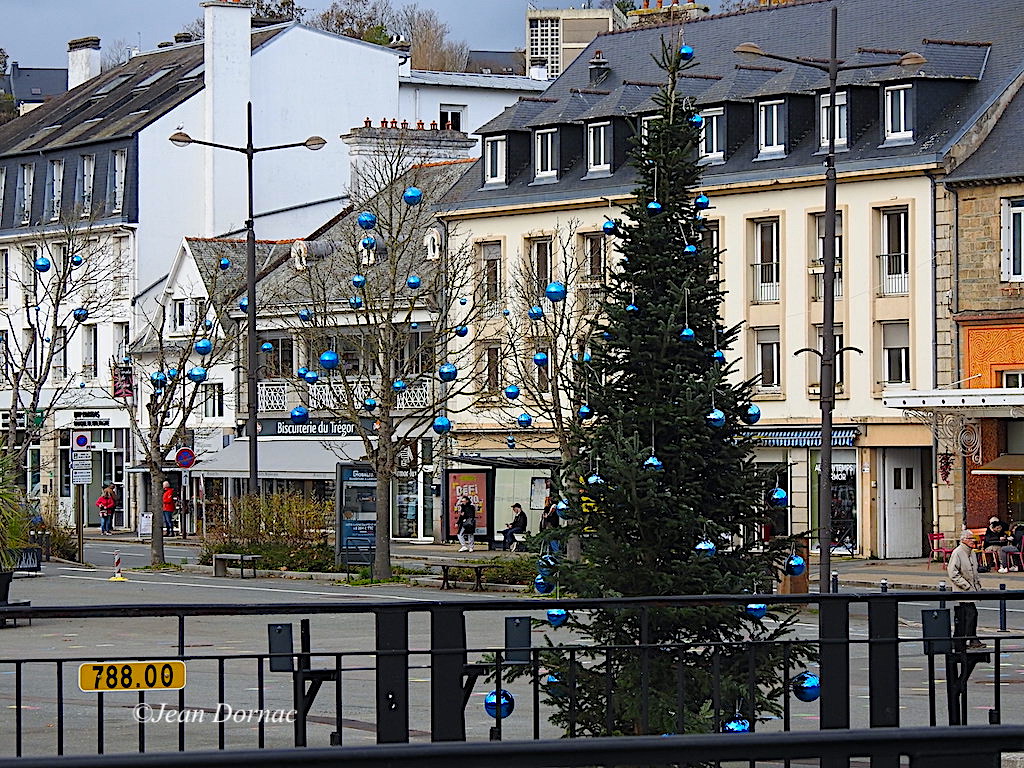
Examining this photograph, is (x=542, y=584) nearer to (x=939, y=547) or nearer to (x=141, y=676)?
(x=141, y=676)

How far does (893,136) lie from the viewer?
4375cm

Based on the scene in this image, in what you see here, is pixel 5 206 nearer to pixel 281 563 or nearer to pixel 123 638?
pixel 281 563

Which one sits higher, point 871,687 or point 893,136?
point 893,136

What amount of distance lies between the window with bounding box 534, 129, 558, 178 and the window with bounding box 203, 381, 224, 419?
1499cm

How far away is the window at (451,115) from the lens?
227ft

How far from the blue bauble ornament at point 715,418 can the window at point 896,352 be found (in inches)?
1278

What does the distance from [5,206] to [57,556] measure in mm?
29057

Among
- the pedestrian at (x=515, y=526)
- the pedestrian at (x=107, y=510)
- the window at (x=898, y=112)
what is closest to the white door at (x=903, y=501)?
the window at (x=898, y=112)

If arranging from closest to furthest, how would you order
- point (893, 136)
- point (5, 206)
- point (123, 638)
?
point (123, 638), point (893, 136), point (5, 206)

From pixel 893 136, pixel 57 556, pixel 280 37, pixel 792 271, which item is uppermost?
pixel 280 37

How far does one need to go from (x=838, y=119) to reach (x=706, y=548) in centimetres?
3478

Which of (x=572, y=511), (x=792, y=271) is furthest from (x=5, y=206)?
(x=572, y=511)

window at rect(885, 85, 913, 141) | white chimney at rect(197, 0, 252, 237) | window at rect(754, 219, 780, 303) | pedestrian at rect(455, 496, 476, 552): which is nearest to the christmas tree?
window at rect(885, 85, 913, 141)

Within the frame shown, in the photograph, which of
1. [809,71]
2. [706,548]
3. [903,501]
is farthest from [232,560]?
[706,548]
